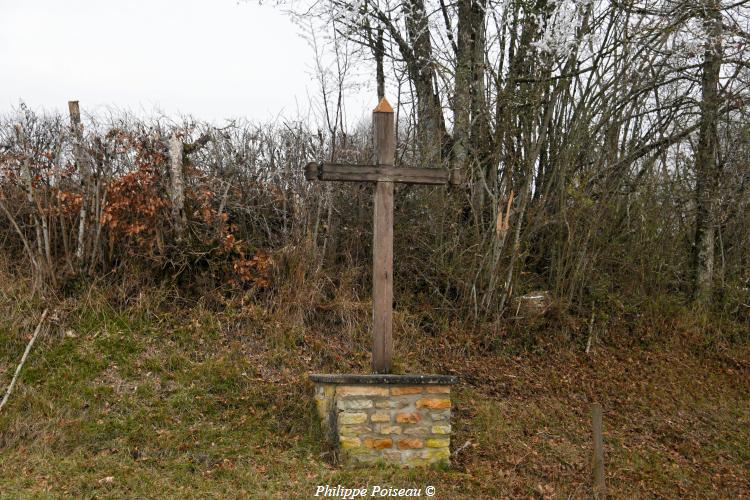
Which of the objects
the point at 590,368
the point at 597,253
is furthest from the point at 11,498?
the point at 597,253

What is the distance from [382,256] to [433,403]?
1457 mm

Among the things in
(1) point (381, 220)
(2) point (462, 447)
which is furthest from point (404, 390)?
(1) point (381, 220)

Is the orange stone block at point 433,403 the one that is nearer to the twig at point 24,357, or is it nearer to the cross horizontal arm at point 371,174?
the cross horizontal arm at point 371,174

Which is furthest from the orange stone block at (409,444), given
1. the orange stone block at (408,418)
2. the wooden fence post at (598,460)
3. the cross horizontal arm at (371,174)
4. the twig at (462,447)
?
the cross horizontal arm at (371,174)

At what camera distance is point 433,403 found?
290 inches

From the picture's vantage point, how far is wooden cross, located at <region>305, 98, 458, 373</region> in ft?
24.8

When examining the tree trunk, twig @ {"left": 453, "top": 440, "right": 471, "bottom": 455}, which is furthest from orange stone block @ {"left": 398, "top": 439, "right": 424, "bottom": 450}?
the tree trunk

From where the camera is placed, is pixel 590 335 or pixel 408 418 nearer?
pixel 408 418

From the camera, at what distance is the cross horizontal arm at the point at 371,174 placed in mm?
7457

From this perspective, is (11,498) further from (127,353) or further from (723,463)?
(723,463)

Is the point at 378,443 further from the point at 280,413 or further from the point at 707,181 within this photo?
the point at 707,181

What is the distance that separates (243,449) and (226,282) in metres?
2.98

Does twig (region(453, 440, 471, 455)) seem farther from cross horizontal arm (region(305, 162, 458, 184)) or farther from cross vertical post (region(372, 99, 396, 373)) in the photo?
cross horizontal arm (region(305, 162, 458, 184))

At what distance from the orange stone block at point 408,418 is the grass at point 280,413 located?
453 millimetres
